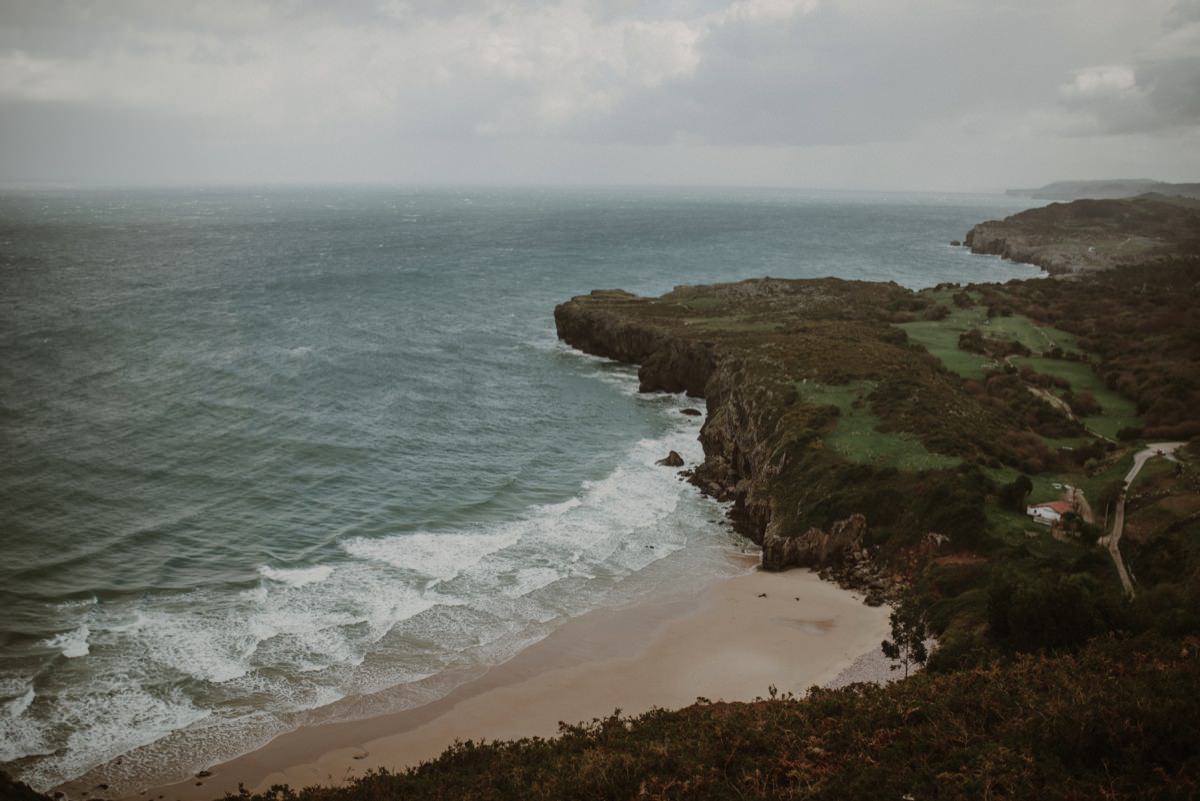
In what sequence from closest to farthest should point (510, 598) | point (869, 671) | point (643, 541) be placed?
point (869, 671)
point (510, 598)
point (643, 541)

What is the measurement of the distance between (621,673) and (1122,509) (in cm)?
2510

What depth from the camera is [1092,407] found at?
177 feet

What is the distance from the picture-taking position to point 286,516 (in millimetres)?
43531

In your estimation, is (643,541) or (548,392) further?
(548,392)

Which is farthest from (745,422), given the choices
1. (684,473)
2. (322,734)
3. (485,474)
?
(322,734)

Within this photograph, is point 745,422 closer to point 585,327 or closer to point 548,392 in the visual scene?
point 548,392

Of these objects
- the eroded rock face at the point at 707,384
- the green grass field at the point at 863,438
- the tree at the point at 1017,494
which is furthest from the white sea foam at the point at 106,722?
the tree at the point at 1017,494

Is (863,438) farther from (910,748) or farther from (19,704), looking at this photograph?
(19,704)

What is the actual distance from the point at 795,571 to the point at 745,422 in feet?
57.5

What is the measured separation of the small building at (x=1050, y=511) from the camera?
3488 centimetres

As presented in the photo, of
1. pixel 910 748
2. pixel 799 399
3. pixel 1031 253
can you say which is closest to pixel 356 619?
pixel 910 748

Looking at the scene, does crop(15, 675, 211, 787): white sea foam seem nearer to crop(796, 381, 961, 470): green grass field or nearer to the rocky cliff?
the rocky cliff

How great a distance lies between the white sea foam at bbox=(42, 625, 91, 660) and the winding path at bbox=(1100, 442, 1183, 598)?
39581mm

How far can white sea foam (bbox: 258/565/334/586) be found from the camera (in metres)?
36.7
